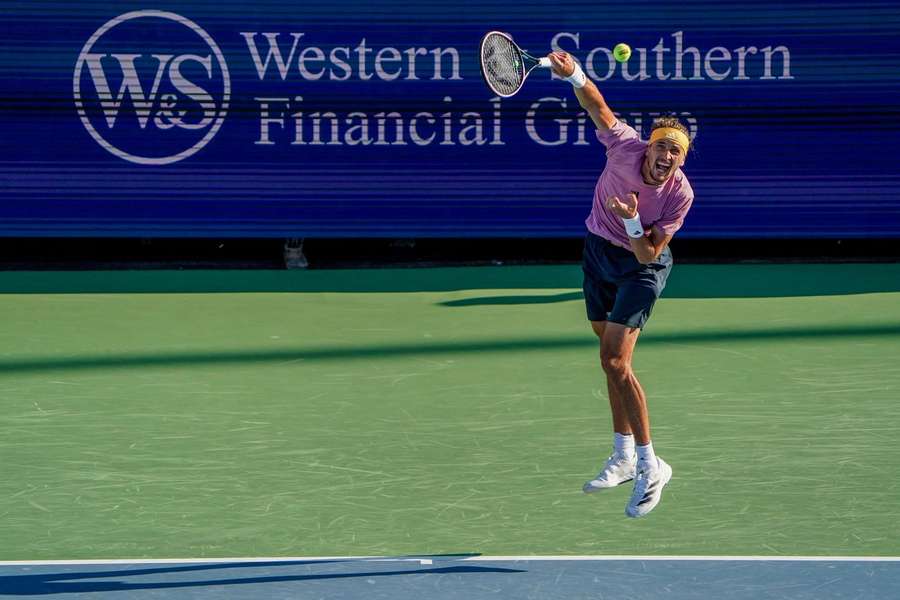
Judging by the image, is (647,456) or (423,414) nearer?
(647,456)

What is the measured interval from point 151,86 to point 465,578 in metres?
8.63

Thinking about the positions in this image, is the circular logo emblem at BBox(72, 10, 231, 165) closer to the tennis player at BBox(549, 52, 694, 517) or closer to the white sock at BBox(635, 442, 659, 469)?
the tennis player at BBox(549, 52, 694, 517)

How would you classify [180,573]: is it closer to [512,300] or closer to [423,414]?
[423,414]

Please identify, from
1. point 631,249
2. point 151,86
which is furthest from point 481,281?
point 631,249

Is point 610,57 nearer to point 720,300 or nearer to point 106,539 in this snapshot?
point 720,300

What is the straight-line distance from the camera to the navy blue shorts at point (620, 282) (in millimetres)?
6922

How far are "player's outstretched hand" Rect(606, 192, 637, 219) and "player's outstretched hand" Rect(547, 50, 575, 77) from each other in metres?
0.68

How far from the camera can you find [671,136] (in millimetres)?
6641

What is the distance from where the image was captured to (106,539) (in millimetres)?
6469

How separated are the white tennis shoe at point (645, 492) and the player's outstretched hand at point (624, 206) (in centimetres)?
113

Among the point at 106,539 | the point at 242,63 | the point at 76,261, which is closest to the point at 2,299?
the point at 76,261

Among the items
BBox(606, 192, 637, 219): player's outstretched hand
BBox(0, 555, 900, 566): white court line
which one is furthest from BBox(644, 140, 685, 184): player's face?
BBox(0, 555, 900, 566): white court line

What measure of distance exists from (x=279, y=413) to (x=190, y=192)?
5274 mm

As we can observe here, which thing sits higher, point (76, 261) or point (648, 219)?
point (648, 219)
